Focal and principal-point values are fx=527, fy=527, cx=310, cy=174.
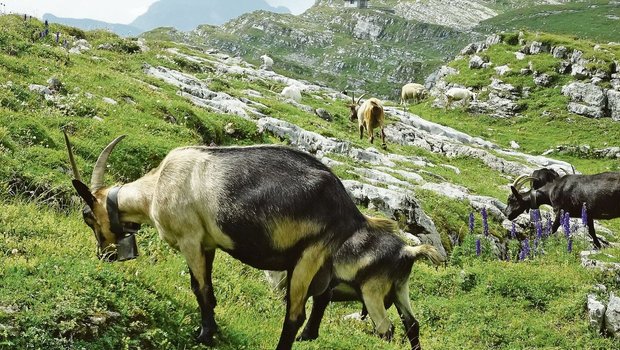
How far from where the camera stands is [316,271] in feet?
19.5

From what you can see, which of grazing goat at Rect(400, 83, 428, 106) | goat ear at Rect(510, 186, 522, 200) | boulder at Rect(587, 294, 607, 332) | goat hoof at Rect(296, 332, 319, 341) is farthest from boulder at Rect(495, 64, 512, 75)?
goat hoof at Rect(296, 332, 319, 341)

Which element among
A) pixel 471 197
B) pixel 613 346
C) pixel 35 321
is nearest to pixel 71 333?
pixel 35 321

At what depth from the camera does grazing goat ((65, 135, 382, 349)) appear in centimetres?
585

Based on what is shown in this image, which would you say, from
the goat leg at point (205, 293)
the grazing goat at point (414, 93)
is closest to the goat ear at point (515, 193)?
the goat leg at point (205, 293)

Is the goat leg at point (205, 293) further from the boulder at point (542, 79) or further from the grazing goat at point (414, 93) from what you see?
the grazing goat at point (414, 93)

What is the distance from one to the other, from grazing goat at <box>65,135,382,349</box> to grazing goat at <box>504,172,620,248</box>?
15.2 metres

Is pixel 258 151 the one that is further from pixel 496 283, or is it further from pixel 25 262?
pixel 496 283

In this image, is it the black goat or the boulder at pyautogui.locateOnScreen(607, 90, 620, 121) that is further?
the boulder at pyautogui.locateOnScreen(607, 90, 620, 121)

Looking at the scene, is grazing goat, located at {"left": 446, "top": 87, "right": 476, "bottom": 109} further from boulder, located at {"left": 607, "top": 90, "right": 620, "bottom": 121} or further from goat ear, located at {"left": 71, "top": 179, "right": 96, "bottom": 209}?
goat ear, located at {"left": 71, "top": 179, "right": 96, "bottom": 209}

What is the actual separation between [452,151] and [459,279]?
29.0m

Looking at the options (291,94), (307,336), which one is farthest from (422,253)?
(291,94)

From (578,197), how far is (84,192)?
18.1 metres

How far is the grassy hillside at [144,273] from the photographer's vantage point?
6.06 m

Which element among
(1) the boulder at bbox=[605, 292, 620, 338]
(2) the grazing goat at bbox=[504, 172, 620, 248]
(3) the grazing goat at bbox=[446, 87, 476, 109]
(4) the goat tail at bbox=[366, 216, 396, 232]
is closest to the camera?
(4) the goat tail at bbox=[366, 216, 396, 232]
